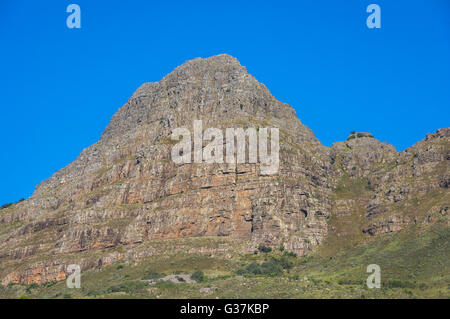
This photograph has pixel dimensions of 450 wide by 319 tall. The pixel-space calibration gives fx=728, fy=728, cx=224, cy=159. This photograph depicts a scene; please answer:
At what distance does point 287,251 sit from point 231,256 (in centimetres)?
1384

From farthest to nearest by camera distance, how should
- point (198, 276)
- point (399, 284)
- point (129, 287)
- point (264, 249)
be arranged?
point (264, 249) → point (198, 276) → point (129, 287) → point (399, 284)

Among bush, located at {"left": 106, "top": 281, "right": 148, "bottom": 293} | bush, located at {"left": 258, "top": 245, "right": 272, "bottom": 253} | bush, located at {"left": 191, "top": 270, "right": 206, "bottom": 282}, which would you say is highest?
bush, located at {"left": 258, "top": 245, "right": 272, "bottom": 253}

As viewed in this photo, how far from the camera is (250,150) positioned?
7648 inches

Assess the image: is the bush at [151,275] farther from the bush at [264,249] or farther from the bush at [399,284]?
the bush at [399,284]

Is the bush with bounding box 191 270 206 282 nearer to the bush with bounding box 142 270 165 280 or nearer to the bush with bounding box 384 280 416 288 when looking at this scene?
the bush with bounding box 142 270 165 280

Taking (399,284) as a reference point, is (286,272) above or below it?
above

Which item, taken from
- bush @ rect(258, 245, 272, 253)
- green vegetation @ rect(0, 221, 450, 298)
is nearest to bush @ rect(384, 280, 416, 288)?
green vegetation @ rect(0, 221, 450, 298)

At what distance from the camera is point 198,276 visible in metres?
163

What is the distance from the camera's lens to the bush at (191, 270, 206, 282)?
161625 millimetres

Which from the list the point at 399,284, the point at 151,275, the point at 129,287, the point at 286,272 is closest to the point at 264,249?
the point at 286,272

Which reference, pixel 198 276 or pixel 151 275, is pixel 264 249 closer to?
pixel 198 276
